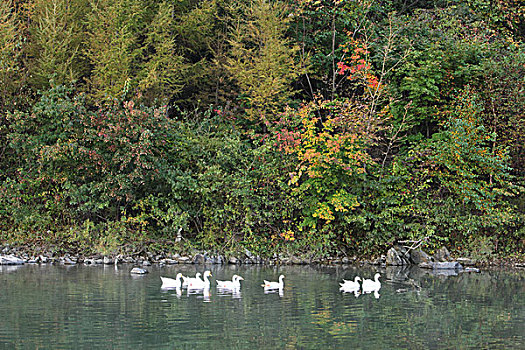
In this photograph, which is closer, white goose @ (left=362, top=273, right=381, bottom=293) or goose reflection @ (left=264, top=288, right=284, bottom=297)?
goose reflection @ (left=264, top=288, right=284, bottom=297)

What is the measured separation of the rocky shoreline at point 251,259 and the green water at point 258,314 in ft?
10.1

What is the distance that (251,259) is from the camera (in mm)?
22203

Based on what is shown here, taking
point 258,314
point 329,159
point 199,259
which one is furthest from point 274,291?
point 329,159

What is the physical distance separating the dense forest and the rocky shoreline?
350mm

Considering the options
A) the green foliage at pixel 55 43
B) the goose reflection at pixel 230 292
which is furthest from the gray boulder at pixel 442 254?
the green foliage at pixel 55 43

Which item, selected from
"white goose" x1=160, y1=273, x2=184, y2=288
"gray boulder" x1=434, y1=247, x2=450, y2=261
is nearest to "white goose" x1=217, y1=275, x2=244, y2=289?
"white goose" x1=160, y1=273, x2=184, y2=288

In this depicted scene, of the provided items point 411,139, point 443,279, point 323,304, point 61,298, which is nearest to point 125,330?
point 61,298

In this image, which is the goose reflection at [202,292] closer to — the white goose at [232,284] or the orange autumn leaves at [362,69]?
the white goose at [232,284]

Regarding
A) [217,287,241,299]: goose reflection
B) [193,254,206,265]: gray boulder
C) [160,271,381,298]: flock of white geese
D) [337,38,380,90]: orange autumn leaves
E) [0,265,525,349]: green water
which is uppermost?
[337,38,380,90]: orange autumn leaves

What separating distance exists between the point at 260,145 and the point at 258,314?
42.9 ft

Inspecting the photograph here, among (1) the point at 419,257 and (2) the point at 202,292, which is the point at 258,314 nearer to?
(2) the point at 202,292

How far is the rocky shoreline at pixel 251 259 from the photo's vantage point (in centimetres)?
2133

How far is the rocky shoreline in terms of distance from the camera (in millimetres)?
21328

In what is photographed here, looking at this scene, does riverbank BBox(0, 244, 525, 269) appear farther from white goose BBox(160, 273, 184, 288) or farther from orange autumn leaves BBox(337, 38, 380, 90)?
orange autumn leaves BBox(337, 38, 380, 90)
